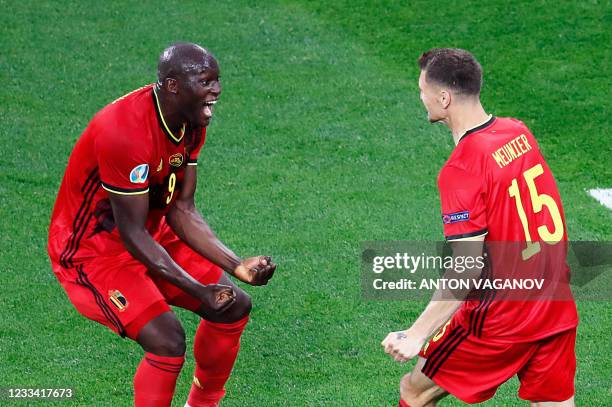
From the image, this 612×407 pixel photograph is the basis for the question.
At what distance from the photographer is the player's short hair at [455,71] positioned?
5.73 meters

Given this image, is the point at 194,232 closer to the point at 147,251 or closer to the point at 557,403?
the point at 147,251

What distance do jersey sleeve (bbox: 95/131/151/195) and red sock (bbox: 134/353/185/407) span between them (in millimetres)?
876

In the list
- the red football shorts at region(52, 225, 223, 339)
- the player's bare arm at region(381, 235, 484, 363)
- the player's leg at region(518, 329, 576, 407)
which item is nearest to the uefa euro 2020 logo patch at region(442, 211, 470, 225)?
the player's bare arm at region(381, 235, 484, 363)

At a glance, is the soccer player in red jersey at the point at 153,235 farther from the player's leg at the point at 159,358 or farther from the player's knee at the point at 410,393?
the player's knee at the point at 410,393

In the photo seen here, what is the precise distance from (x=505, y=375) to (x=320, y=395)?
161 cm

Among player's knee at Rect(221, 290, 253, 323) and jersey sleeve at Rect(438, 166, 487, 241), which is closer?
jersey sleeve at Rect(438, 166, 487, 241)

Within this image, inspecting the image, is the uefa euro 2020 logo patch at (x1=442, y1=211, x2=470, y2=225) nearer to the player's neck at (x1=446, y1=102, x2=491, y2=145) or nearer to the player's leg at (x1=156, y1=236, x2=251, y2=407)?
the player's neck at (x1=446, y1=102, x2=491, y2=145)

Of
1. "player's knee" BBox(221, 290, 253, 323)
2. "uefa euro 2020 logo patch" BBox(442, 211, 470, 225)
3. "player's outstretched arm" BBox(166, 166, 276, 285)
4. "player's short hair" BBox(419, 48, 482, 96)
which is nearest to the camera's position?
"uefa euro 2020 logo patch" BBox(442, 211, 470, 225)

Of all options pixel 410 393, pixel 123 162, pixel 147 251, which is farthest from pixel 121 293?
pixel 410 393

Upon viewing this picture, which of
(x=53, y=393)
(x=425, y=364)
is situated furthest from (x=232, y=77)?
(x=425, y=364)

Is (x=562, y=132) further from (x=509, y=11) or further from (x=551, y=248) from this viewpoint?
(x=551, y=248)

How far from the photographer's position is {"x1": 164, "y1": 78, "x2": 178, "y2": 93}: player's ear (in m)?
6.20

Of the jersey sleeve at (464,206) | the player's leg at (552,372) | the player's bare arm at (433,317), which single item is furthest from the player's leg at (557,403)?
the jersey sleeve at (464,206)

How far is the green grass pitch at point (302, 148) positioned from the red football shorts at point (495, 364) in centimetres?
121
